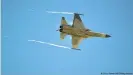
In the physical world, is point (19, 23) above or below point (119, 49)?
above

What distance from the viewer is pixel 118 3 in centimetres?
213

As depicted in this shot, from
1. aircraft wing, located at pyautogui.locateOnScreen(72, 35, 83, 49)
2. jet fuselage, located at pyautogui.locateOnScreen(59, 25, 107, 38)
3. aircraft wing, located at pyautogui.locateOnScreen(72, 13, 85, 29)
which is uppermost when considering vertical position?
aircraft wing, located at pyautogui.locateOnScreen(72, 13, 85, 29)

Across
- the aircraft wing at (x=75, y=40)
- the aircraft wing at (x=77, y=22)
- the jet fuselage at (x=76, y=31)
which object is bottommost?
the aircraft wing at (x=75, y=40)

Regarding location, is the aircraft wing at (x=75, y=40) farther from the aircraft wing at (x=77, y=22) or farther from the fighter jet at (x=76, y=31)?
the aircraft wing at (x=77, y=22)

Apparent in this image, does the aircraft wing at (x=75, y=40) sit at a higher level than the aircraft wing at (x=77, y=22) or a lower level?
lower

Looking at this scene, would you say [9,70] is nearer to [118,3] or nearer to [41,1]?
[41,1]

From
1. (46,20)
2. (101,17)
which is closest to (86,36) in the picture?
(101,17)

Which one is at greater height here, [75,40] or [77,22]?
[77,22]

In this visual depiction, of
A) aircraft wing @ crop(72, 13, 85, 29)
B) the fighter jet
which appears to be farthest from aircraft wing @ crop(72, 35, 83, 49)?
aircraft wing @ crop(72, 13, 85, 29)

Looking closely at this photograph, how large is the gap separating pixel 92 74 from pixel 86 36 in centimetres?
37

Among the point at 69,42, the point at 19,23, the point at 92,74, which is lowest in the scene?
the point at 92,74

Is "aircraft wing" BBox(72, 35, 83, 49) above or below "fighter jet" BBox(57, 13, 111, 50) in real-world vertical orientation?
below

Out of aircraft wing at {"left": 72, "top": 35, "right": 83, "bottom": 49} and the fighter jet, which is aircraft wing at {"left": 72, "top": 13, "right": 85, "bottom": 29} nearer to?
the fighter jet

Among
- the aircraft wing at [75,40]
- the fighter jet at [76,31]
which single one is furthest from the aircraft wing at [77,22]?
the aircraft wing at [75,40]
